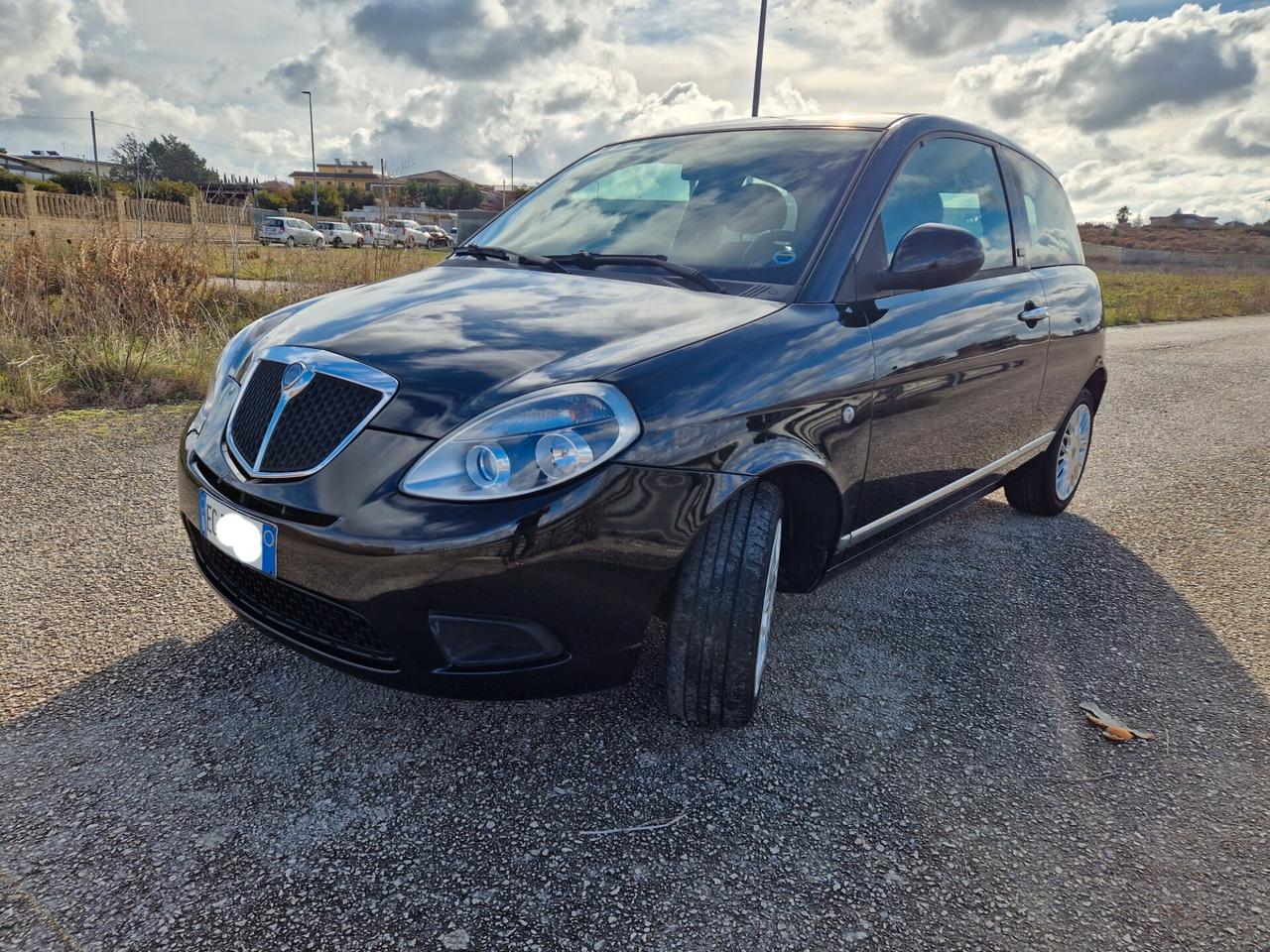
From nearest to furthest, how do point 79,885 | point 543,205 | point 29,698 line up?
point 79,885 → point 29,698 → point 543,205

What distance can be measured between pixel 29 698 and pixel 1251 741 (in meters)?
3.22

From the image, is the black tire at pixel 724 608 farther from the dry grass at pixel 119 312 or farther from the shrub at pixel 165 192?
the shrub at pixel 165 192

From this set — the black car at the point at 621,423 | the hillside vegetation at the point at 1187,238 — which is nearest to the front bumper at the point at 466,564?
the black car at the point at 621,423

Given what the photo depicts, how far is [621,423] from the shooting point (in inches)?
72.7

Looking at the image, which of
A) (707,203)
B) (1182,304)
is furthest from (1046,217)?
(1182,304)

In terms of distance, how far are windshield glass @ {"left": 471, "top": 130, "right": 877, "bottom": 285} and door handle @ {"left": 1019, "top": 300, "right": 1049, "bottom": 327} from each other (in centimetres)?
101

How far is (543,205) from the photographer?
10.7 feet

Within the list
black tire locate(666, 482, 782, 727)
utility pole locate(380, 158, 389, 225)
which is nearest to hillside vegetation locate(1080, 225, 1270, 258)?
utility pole locate(380, 158, 389, 225)

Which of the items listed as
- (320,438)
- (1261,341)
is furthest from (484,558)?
(1261,341)

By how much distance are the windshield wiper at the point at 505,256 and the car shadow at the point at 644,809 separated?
1.23 m

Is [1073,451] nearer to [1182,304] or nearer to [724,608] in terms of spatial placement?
[724,608]

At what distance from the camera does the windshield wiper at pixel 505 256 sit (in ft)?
9.12

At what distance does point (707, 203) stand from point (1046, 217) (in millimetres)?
2002

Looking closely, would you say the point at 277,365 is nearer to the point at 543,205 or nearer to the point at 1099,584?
the point at 543,205
